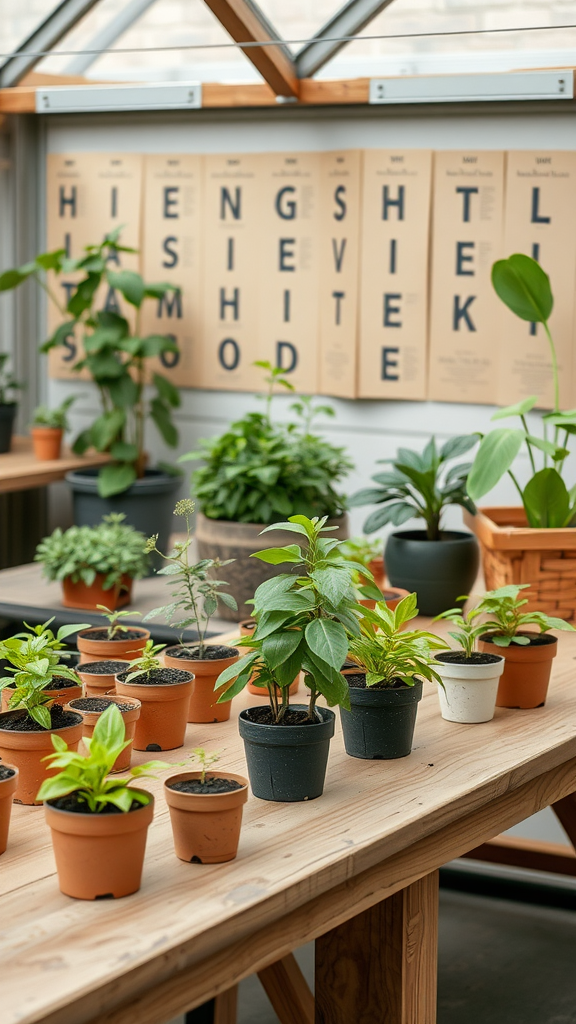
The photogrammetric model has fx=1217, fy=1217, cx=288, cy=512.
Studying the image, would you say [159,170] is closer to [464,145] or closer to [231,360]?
[231,360]

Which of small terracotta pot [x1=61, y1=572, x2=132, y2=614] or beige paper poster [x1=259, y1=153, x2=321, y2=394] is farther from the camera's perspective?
beige paper poster [x1=259, y1=153, x2=321, y2=394]

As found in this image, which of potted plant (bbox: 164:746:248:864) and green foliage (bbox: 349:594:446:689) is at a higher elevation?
green foliage (bbox: 349:594:446:689)

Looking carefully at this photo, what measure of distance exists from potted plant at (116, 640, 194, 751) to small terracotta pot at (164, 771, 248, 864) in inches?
12.5

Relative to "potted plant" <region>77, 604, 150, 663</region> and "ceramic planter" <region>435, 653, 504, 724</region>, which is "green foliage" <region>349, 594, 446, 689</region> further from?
"potted plant" <region>77, 604, 150, 663</region>

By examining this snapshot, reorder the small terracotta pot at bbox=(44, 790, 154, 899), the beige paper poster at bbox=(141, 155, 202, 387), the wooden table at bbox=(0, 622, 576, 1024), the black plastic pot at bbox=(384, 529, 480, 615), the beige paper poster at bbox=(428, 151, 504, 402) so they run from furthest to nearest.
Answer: the beige paper poster at bbox=(141, 155, 202, 387)
the beige paper poster at bbox=(428, 151, 504, 402)
the black plastic pot at bbox=(384, 529, 480, 615)
the small terracotta pot at bbox=(44, 790, 154, 899)
the wooden table at bbox=(0, 622, 576, 1024)

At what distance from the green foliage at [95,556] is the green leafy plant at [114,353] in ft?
1.48

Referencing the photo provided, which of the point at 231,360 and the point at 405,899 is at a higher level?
the point at 231,360

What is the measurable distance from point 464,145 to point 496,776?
2.15 meters

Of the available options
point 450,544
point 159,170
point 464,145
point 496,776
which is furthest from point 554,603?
point 159,170

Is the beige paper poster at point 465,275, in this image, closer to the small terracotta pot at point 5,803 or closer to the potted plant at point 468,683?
the potted plant at point 468,683

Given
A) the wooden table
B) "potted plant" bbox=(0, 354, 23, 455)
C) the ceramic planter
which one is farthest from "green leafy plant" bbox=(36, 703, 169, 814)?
"potted plant" bbox=(0, 354, 23, 455)

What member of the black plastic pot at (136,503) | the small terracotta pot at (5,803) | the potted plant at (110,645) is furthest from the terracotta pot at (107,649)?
the black plastic pot at (136,503)

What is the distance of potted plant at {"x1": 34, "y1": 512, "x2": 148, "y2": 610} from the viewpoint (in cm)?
297

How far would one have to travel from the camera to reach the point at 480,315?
11.0ft
